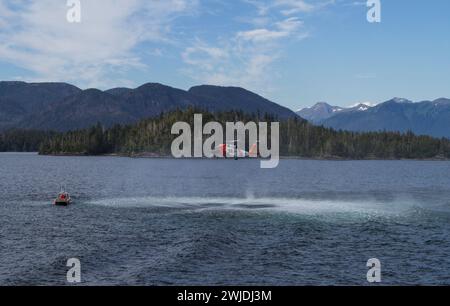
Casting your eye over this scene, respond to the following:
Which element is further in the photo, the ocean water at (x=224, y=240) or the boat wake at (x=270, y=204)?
the boat wake at (x=270, y=204)

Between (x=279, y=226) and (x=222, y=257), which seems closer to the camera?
(x=222, y=257)

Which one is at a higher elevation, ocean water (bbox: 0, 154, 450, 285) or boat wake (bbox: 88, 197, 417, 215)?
boat wake (bbox: 88, 197, 417, 215)

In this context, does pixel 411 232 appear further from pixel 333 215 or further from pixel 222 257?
pixel 222 257

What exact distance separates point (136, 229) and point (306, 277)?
34.3 meters

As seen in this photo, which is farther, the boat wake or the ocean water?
the boat wake

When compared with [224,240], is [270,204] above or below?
above

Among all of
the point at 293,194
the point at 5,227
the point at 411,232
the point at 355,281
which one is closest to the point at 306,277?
the point at 355,281

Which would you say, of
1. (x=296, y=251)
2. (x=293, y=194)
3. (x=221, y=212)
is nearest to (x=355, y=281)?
(x=296, y=251)

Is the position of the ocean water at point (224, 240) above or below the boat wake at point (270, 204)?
below

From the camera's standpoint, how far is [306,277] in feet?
164

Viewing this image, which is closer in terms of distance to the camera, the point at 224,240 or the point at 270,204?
the point at 224,240
